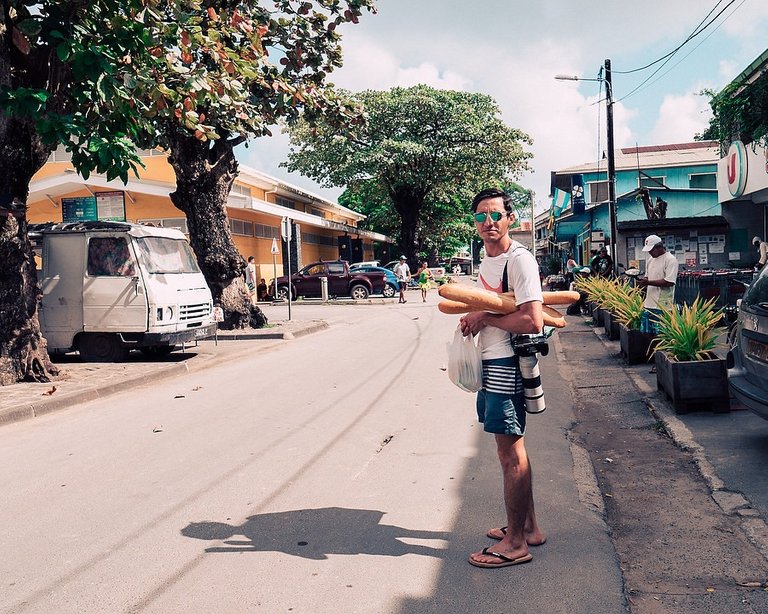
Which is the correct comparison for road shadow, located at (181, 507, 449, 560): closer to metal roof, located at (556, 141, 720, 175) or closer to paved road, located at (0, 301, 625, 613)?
paved road, located at (0, 301, 625, 613)

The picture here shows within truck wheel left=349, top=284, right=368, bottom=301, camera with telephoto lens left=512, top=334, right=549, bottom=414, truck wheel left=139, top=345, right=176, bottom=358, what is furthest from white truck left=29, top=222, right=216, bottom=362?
truck wheel left=349, top=284, right=368, bottom=301

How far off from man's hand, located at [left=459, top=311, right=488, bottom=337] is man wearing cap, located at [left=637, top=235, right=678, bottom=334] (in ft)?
19.8

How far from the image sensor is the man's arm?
3844mm

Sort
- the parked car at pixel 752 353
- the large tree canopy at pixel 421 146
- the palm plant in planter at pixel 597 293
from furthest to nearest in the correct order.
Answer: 1. the large tree canopy at pixel 421 146
2. the palm plant in planter at pixel 597 293
3. the parked car at pixel 752 353

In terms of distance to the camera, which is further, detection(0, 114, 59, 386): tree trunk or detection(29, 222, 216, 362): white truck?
detection(29, 222, 216, 362): white truck

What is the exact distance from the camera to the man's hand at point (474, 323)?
13.1 ft

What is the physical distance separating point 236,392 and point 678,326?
212 inches

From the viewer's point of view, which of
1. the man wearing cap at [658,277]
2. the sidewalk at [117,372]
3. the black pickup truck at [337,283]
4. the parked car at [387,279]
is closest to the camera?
the sidewalk at [117,372]

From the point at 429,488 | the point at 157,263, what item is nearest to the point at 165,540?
the point at 429,488

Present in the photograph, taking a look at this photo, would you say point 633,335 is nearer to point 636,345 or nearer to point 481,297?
point 636,345

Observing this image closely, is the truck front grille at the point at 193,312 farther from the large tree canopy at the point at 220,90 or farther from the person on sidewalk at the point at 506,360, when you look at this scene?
the person on sidewalk at the point at 506,360

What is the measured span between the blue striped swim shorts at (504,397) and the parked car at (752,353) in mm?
2549

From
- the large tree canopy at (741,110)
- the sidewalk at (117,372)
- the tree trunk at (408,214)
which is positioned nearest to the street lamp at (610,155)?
the large tree canopy at (741,110)

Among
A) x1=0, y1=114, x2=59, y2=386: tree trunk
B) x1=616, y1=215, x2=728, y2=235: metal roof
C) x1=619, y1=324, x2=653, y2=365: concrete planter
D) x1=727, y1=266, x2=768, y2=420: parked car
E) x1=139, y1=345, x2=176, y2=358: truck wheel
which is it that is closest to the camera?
x1=727, y1=266, x2=768, y2=420: parked car
